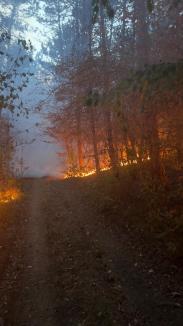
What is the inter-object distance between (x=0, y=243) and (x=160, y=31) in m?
10.4

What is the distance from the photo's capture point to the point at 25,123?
68.4m

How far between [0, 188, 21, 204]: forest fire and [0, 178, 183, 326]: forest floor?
326 centimetres

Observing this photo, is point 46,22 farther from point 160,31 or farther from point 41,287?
point 41,287

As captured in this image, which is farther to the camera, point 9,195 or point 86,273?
Result: point 9,195

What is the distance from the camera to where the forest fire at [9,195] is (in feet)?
A: 59.9

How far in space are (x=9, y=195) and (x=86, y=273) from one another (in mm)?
11334

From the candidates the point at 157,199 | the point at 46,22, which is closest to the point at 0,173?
the point at 157,199

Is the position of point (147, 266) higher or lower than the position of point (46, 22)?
lower

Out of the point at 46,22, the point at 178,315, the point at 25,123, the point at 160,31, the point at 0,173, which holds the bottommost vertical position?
the point at 178,315

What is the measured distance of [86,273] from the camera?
29.0 ft

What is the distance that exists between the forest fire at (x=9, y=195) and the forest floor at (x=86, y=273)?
3.26 meters

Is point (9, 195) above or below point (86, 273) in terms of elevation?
above

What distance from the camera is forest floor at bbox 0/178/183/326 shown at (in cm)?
694

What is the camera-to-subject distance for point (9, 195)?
1933cm
